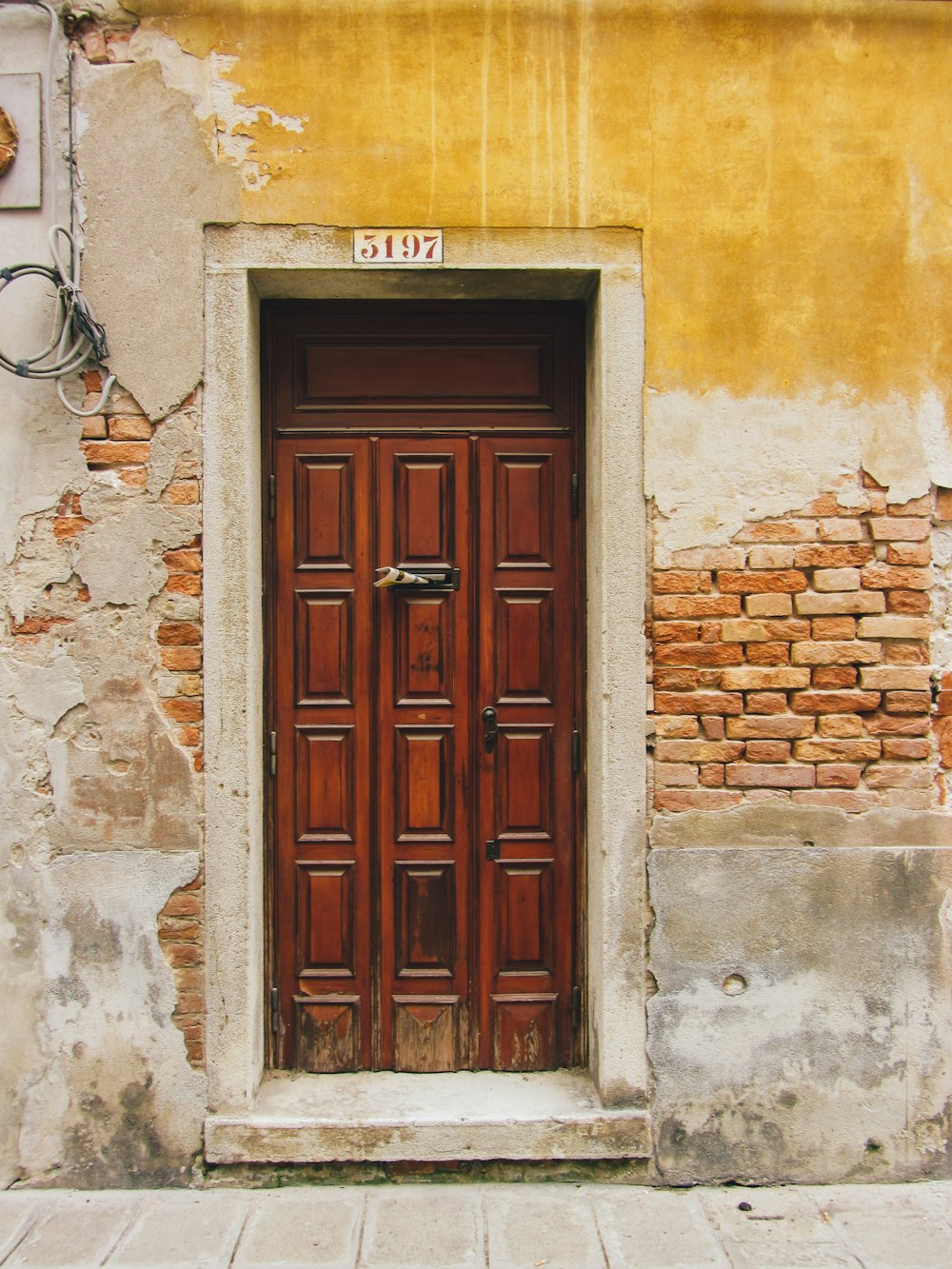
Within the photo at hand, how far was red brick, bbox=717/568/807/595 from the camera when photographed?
322cm

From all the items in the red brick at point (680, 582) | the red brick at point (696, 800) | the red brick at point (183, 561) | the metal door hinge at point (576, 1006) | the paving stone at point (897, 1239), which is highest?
the red brick at point (183, 561)

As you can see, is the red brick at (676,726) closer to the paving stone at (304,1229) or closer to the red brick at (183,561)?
the red brick at (183,561)

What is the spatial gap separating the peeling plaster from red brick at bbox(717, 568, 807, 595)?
5.0 inches

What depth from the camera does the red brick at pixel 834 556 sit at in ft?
10.6

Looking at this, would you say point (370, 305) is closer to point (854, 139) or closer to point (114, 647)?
point (114, 647)

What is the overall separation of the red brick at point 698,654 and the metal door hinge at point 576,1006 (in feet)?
4.11

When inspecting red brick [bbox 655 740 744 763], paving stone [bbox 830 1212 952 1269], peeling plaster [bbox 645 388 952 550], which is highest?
peeling plaster [bbox 645 388 952 550]

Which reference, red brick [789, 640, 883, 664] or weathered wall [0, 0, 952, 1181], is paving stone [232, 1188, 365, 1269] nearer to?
weathered wall [0, 0, 952, 1181]

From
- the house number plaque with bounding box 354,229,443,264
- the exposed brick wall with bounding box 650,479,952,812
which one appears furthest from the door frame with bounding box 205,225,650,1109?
the exposed brick wall with bounding box 650,479,952,812

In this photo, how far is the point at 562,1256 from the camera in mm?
2768

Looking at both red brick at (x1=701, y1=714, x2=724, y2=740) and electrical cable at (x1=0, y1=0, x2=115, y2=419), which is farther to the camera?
red brick at (x1=701, y1=714, x2=724, y2=740)

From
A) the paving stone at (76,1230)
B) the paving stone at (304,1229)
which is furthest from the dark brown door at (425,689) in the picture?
the paving stone at (76,1230)

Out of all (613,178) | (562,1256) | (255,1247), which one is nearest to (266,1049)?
(255,1247)

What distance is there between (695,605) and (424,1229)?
2.14 m
